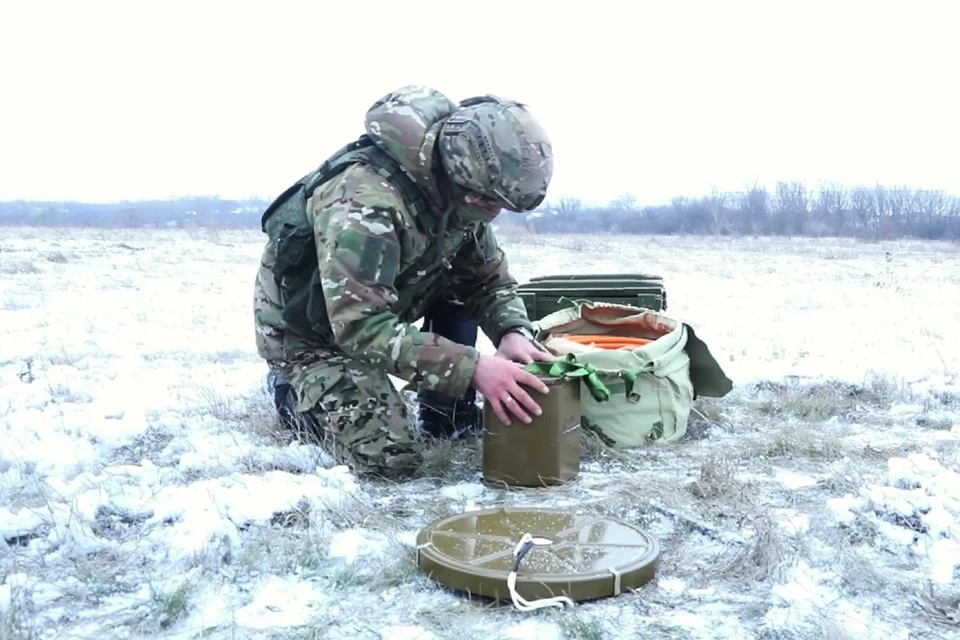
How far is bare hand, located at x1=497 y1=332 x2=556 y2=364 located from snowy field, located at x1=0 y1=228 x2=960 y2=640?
48 centimetres

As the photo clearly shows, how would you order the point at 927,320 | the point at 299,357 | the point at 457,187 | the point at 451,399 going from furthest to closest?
the point at 927,320 → the point at 451,399 → the point at 299,357 → the point at 457,187

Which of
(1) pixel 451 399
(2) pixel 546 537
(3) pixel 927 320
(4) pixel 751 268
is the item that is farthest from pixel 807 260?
(2) pixel 546 537

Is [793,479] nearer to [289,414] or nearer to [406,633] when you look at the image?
[406,633]

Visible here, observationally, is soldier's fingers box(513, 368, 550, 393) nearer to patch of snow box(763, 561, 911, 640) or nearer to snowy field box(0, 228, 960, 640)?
snowy field box(0, 228, 960, 640)

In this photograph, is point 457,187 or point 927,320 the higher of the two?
point 457,187

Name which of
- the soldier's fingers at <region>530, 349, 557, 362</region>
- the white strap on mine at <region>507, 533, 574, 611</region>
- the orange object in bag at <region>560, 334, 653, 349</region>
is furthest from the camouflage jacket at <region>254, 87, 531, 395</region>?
the white strap on mine at <region>507, 533, 574, 611</region>

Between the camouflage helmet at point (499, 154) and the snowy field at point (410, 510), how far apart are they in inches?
44.1

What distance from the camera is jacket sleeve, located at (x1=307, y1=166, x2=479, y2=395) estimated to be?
3451mm

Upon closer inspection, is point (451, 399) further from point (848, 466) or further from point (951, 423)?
point (951, 423)

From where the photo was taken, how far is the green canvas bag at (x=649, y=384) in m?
4.22

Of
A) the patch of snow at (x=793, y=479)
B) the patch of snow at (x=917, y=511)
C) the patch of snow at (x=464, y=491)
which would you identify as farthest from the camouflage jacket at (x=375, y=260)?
the patch of snow at (x=917, y=511)

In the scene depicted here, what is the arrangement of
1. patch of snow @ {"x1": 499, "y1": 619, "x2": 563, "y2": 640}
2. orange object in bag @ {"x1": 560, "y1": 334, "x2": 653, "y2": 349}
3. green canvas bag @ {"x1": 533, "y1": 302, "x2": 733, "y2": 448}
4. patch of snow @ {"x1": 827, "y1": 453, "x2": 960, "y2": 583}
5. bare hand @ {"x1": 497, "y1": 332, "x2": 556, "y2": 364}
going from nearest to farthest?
1. patch of snow @ {"x1": 499, "y1": 619, "x2": 563, "y2": 640}
2. patch of snow @ {"x1": 827, "y1": 453, "x2": 960, "y2": 583}
3. bare hand @ {"x1": 497, "y1": 332, "x2": 556, "y2": 364}
4. green canvas bag @ {"x1": 533, "y1": 302, "x2": 733, "y2": 448}
5. orange object in bag @ {"x1": 560, "y1": 334, "x2": 653, "y2": 349}

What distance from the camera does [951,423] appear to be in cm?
470

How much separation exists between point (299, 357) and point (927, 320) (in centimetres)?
694
